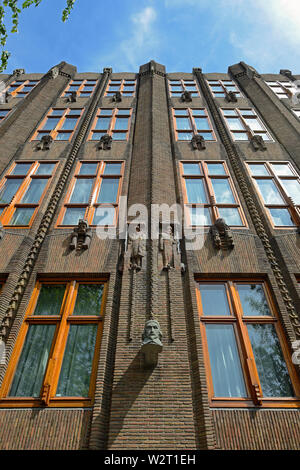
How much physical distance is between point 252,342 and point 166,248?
3.13m

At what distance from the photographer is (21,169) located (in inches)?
484

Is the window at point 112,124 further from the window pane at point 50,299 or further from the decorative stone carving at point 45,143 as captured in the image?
the window pane at point 50,299

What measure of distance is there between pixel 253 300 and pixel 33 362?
5.24 meters

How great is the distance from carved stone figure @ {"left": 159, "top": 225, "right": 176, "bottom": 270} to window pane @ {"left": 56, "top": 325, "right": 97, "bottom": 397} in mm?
2430

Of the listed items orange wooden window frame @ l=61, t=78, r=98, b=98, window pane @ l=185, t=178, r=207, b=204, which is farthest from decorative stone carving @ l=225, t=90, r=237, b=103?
window pane @ l=185, t=178, r=207, b=204

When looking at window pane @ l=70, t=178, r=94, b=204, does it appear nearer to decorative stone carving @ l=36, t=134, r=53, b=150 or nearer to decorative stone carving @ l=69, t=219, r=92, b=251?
decorative stone carving @ l=69, t=219, r=92, b=251

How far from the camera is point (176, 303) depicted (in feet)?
23.9

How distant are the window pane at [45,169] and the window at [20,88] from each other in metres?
11.2

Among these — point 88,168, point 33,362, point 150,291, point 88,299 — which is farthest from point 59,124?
A: point 33,362

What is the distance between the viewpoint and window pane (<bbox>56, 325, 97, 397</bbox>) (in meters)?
6.12

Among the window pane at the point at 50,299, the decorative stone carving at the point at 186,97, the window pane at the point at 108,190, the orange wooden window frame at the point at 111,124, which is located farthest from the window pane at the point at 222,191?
the decorative stone carving at the point at 186,97

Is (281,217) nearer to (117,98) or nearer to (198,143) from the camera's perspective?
(198,143)

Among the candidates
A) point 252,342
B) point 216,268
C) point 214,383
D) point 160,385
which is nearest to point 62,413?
point 160,385
